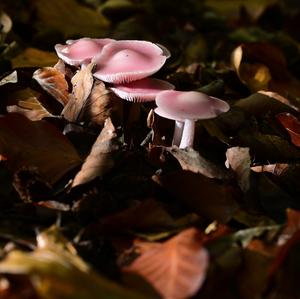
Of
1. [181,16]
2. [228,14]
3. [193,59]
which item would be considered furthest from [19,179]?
[228,14]

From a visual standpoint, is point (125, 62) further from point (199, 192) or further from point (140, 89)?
point (199, 192)

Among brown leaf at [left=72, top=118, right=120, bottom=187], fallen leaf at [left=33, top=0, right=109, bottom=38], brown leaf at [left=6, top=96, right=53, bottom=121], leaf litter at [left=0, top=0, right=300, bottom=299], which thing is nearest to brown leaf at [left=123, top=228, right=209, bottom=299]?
leaf litter at [left=0, top=0, right=300, bottom=299]

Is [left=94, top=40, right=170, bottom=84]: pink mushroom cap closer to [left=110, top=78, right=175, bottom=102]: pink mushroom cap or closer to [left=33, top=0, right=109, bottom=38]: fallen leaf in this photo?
[left=110, top=78, right=175, bottom=102]: pink mushroom cap

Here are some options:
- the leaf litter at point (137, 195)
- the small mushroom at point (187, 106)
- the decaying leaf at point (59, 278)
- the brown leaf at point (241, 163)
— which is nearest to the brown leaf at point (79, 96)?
the leaf litter at point (137, 195)

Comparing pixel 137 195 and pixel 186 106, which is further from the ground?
pixel 186 106

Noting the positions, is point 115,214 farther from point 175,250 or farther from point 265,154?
Result: point 265,154

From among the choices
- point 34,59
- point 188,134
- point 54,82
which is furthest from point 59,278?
point 34,59

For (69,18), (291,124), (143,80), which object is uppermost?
(143,80)
